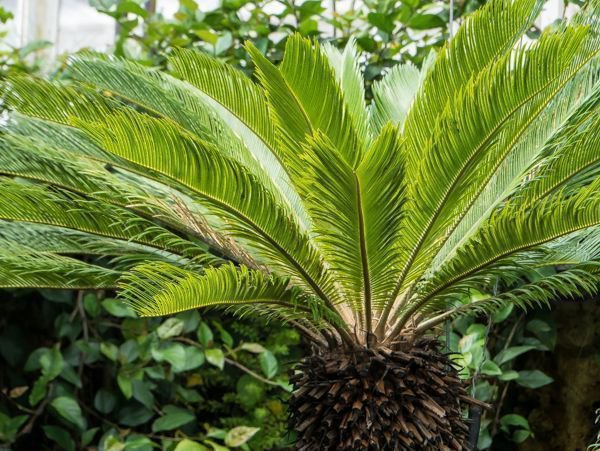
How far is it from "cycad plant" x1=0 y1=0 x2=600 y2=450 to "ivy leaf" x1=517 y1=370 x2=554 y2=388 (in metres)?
1.18

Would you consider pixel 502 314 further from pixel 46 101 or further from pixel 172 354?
pixel 46 101

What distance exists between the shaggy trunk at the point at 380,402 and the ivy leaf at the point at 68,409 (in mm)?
1576

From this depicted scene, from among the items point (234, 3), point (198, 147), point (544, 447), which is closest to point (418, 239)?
point (198, 147)

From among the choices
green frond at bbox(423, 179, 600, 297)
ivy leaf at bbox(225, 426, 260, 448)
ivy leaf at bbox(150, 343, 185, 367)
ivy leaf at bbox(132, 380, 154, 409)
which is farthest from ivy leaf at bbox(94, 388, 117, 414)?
green frond at bbox(423, 179, 600, 297)

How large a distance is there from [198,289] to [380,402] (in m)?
0.71

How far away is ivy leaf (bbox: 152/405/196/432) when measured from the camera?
12.7ft

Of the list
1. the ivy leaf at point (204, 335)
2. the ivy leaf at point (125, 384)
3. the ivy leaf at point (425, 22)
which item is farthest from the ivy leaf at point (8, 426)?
the ivy leaf at point (425, 22)

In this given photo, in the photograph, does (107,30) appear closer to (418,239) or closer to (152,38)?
(152,38)

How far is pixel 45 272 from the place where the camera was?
2.60 m

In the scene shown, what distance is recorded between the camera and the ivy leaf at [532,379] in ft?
12.2

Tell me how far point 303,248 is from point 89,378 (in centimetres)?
255

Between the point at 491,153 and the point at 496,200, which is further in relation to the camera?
the point at 496,200

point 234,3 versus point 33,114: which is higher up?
point 234,3

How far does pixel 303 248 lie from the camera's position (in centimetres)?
230
